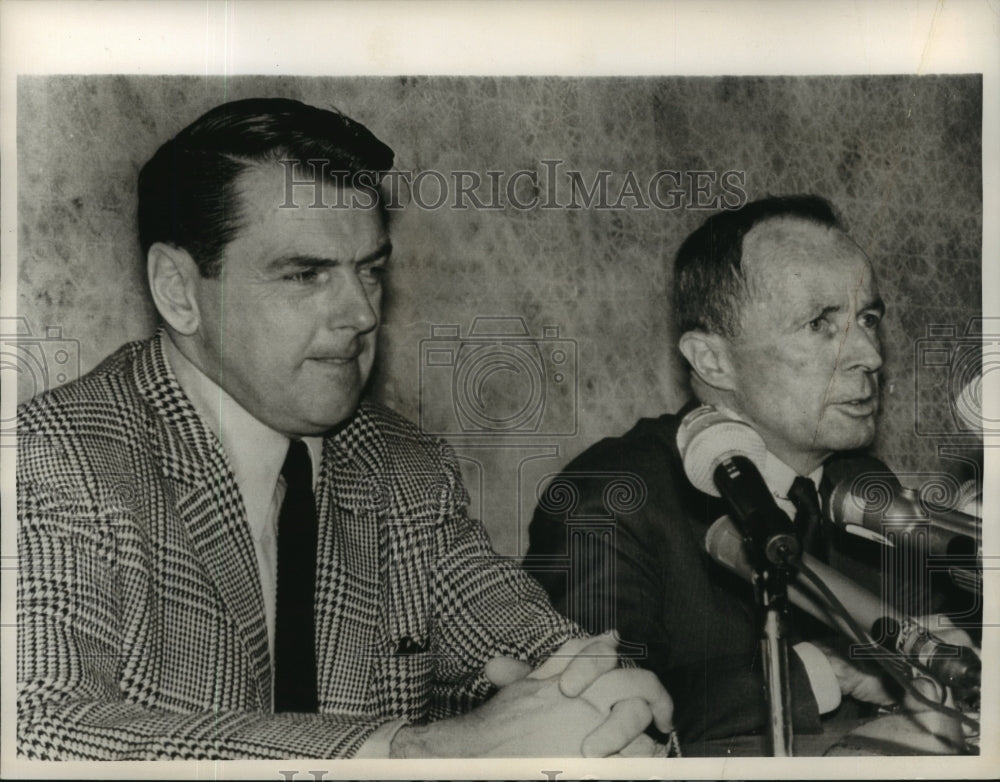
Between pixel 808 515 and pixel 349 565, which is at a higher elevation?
pixel 808 515

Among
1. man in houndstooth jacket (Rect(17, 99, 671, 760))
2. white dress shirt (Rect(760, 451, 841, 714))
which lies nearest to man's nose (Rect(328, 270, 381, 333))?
man in houndstooth jacket (Rect(17, 99, 671, 760))

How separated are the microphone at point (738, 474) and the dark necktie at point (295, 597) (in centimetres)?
109

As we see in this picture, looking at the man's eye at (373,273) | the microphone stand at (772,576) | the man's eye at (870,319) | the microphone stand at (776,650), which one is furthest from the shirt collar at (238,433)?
the man's eye at (870,319)

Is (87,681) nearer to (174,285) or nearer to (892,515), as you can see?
(174,285)

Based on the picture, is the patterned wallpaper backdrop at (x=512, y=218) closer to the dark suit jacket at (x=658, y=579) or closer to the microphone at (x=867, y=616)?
the dark suit jacket at (x=658, y=579)

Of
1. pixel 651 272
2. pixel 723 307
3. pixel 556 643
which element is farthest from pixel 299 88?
pixel 556 643

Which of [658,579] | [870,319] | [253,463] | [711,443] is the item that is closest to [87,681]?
[253,463]

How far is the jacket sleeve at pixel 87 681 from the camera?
11.1 feet

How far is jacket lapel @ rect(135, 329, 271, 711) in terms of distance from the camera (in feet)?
11.3

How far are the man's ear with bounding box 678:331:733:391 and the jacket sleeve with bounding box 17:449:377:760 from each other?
4.47 ft

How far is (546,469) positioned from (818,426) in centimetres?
80

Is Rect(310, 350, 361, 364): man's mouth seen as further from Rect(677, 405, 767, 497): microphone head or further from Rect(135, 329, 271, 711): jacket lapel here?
Rect(677, 405, 767, 497): microphone head

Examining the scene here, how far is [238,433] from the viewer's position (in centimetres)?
352

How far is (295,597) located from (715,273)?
1498mm
